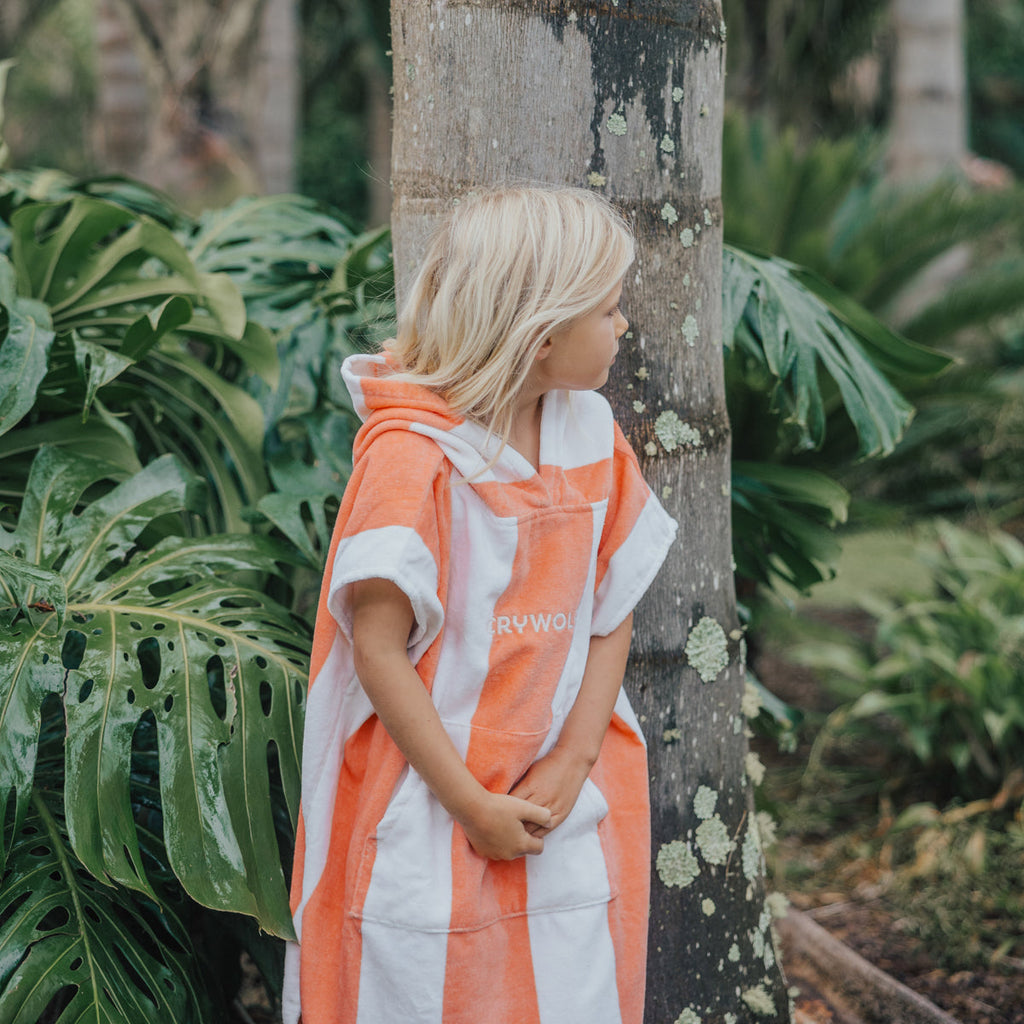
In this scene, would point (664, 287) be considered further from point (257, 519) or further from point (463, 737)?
point (257, 519)

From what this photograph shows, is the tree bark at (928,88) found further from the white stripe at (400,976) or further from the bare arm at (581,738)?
the white stripe at (400,976)

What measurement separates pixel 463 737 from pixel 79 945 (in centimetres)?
69

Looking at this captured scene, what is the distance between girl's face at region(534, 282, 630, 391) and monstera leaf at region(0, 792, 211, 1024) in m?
1.00

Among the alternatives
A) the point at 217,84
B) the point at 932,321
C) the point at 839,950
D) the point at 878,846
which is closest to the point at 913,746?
the point at 878,846

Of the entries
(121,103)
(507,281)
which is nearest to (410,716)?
(507,281)

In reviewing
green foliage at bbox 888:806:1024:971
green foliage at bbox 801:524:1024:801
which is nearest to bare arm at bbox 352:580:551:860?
green foliage at bbox 888:806:1024:971

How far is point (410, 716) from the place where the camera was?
50.2 inches

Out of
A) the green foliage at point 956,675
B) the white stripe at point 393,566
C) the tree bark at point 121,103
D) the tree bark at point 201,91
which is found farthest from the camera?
the tree bark at point 121,103

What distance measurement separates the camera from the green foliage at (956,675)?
3240 mm

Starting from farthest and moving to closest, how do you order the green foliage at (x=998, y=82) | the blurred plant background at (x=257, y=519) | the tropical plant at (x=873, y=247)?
the green foliage at (x=998, y=82) → the tropical plant at (x=873, y=247) → the blurred plant background at (x=257, y=519)

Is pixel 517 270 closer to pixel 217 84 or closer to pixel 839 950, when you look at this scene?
pixel 839 950

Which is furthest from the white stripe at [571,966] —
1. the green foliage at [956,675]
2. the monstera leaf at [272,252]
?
the green foliage at [956,675]

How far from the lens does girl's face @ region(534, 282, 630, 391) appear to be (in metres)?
1.32

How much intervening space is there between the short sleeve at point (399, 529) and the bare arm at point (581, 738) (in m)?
0.24
